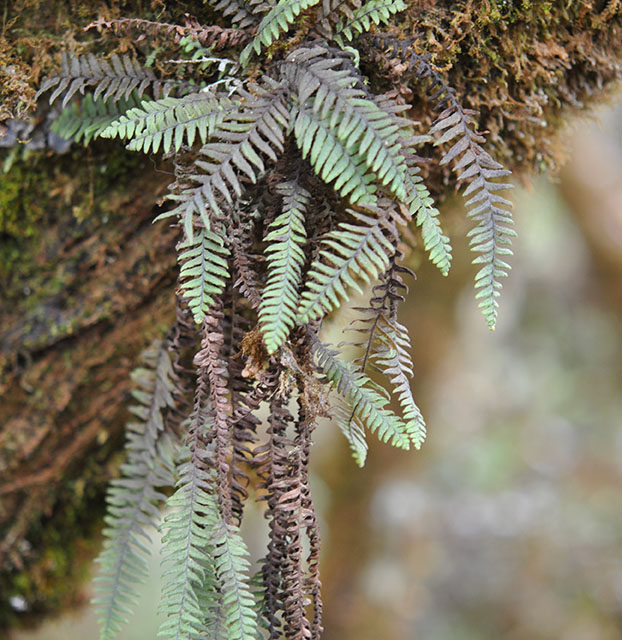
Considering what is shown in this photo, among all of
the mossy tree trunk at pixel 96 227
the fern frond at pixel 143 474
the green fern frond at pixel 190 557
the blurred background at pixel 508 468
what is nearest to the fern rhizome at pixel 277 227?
the green fern frond at pixel 190 557

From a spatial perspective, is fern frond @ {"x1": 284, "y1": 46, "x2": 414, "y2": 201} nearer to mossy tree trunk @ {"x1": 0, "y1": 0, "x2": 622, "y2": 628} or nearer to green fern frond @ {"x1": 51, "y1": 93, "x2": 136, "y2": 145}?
mossy tree trunk @ {"x1": 0, "y1": 0, "x2": 622, "y2": 628}

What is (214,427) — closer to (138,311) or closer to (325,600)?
(138,311)

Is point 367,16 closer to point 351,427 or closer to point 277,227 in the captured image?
point 277,227

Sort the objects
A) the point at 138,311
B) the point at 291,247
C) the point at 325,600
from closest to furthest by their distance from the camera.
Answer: the point at 291,247
the point at 138,311
the point at 325,600

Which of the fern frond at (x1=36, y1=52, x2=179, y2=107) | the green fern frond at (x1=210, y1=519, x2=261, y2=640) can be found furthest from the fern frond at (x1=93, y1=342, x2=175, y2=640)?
the fern frond at (x1=36, y1=52, x2=179, y2=107)

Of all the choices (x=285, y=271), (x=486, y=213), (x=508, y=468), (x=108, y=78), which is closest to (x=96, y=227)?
(x=108, y=78)

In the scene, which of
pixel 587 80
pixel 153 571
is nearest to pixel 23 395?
pixel 587 80

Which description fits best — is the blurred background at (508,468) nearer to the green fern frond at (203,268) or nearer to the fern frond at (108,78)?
the green fern frond at (203,268)
